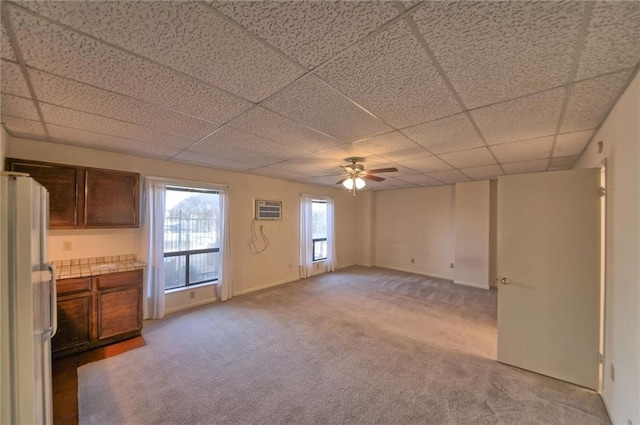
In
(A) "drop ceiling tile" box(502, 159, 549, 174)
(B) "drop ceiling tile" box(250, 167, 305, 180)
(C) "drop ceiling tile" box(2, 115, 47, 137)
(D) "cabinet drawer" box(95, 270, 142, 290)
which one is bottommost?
(D) "cabinet drawer" box(95, 270, 142, 290)

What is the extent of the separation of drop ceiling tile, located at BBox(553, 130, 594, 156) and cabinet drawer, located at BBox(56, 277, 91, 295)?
5122 mm

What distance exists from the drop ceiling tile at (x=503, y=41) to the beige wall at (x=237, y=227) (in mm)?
3861

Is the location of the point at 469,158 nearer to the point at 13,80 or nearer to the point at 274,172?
the point at 274,172

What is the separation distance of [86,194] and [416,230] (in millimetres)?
6545

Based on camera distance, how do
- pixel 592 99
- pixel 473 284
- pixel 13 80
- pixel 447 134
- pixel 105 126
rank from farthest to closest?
pixel 473 284
pixel 447 134
pixel 105 126
pixel 592 99
pixel 13 80

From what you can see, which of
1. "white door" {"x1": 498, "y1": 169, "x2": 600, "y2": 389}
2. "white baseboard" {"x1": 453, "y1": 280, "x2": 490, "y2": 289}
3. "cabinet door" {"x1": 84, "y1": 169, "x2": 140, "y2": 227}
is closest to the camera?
"white door" {"x1": 498, "y1": 169, "x2": 600, "y2": 389}

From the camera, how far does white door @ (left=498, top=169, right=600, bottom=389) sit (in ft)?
7.41

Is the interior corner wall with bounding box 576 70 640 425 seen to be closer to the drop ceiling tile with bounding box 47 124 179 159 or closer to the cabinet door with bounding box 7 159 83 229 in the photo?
the drop ceiling tile with bounding box 47 124 179 159

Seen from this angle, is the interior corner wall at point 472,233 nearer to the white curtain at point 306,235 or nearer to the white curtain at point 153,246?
the white curtain at point 306,235

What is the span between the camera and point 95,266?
3.02 m

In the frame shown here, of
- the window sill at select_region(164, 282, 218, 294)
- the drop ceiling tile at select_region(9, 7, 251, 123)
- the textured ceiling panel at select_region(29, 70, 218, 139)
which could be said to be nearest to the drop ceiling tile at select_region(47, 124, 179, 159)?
the textured ceiling panel at select_region(29, 70, 218, 139)

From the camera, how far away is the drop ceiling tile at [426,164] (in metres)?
3.51

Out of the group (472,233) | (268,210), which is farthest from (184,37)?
(472,233)

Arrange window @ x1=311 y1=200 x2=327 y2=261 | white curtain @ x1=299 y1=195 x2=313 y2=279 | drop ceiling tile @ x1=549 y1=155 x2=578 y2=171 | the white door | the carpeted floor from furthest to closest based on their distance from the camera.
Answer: window @ x1=311 y1=200 x2=327 y2=261, white curtain @ x1=299 y1=195 x2=313 y2=279, drop ceiling tile @ x1=549 y1=155 x2=578 y2=171, the white door, the carpeted floor
